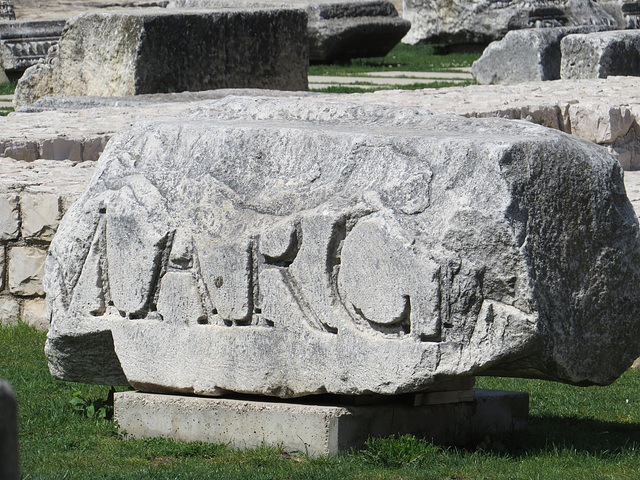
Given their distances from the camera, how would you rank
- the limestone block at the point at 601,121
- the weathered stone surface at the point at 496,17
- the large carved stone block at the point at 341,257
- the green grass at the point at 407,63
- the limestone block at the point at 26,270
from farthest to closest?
the weathered stone surface at the point at 496,17
the green grass at the point at 407,63
the limestone block at the point at 601,121
the limestone block at the point at 26,270
the large carved stone block at the point at 341,257

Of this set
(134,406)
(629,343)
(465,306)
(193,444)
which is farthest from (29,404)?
(629,343)

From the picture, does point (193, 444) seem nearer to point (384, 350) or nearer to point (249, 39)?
point (384, 350)

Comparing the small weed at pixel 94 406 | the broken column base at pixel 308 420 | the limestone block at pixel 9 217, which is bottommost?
the small weed at pixel 94 406

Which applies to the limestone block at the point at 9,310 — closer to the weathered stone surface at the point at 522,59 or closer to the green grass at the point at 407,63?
the weathered stone surface at the point at 522,59

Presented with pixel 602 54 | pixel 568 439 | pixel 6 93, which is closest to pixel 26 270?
pixel 568 439

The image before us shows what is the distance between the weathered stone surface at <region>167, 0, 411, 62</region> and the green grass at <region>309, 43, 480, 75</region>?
0.73ft

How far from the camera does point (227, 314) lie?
12.5 ft

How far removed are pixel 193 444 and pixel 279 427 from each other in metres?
0.31

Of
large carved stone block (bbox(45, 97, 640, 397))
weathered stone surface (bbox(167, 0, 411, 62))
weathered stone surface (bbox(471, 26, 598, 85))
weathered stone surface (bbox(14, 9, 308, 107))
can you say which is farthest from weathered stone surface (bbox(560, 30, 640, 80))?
large carved stone block (bbox(45, 97, 640, 397))

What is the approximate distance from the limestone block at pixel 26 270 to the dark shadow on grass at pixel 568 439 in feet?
9.32

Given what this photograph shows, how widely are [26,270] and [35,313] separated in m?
0.23

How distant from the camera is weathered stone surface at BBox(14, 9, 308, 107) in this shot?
10641 millimetres

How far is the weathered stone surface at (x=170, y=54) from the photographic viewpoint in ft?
34.9

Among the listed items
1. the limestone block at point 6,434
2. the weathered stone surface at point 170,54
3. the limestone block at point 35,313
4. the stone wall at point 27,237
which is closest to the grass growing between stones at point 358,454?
the limestone block at point 35,313
